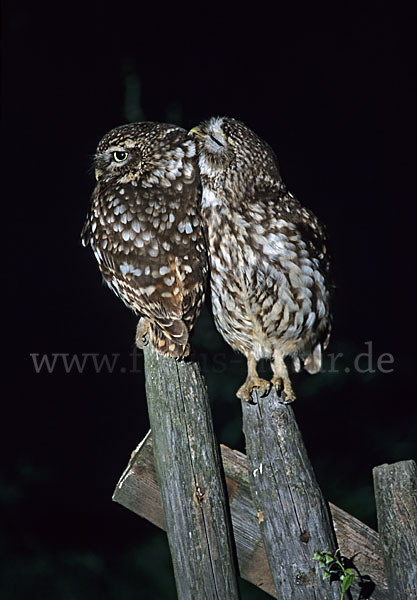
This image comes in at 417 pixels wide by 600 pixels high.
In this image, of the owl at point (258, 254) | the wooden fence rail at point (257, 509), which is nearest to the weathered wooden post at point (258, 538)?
the wooden fence rail at point (257, 509)

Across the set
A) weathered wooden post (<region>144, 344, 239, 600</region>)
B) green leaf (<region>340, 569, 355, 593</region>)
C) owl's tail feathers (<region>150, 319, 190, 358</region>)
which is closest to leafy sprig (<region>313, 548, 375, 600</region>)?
green leaf (<region>340, 569, 355, 593</region>)

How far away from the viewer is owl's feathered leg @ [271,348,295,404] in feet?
8.65

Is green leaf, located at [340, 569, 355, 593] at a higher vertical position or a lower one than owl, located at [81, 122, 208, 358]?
lower

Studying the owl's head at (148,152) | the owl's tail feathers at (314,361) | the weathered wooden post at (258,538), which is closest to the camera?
the weathered wooden post at (258,538)

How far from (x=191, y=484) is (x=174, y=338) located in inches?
17.0

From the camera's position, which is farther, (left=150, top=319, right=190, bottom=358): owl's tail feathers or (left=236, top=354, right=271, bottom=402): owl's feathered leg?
(left=236, top=354, right=271, bottom=402): owl's feathered leg

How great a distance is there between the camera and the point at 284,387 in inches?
107

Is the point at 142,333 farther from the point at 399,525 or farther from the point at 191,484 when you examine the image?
the point at 399,525

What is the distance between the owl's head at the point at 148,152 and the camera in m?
2.43

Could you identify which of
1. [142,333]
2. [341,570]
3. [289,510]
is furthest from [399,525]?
[142,333]

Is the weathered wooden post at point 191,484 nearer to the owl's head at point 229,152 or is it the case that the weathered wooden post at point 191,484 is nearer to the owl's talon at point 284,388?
the owl's talon at point 284,388

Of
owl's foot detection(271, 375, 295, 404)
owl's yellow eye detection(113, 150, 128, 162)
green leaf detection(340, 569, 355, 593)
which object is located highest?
owl's yellow eye detection(113, 150, 128, 162)

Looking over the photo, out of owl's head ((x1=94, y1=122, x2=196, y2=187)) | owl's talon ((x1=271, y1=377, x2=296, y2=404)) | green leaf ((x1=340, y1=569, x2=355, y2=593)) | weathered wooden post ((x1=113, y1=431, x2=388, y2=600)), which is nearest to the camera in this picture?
green leaf ((x1=340, y1=569, x2=355, y2=593))

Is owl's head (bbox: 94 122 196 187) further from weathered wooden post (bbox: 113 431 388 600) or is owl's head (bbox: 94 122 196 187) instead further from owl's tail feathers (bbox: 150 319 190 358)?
weathered wooden post (bbox: 113 431 388 600)
